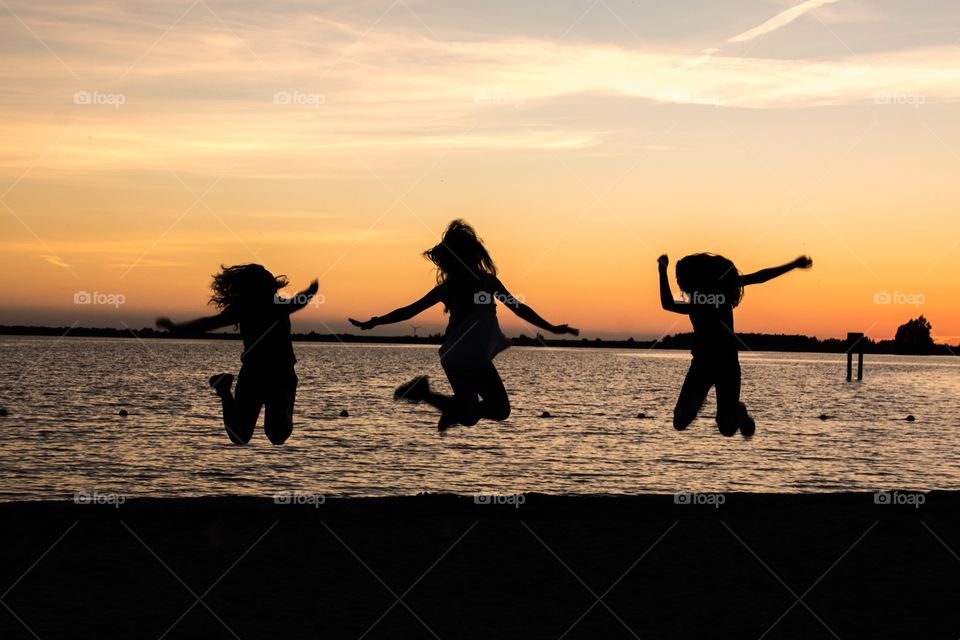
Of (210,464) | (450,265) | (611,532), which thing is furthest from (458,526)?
(210,464)

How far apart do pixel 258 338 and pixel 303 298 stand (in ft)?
3.41

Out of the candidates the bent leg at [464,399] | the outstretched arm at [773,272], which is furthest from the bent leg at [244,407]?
the outstretched arm at [773,272]

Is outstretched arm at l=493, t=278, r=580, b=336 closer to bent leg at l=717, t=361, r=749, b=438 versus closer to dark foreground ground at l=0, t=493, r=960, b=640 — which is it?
bent leg at l=717, t=361, r=749, b=438

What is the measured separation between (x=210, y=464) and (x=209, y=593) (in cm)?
3768

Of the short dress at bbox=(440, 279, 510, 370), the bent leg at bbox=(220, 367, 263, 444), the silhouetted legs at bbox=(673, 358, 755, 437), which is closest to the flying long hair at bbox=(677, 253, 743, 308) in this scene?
the silhouetted legs at bbox=(673, 358, 755, 437)

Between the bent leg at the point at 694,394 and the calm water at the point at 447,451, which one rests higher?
the bent leg at the point at 694,394

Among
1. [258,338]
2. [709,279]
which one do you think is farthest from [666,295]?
[258,338]

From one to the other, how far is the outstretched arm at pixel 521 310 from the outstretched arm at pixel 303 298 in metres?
2.11

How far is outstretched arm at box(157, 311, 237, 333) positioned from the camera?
425 inches

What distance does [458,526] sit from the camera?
17.0 metres

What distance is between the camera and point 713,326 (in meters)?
11.1

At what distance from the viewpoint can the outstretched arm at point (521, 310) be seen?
1030 centimetres

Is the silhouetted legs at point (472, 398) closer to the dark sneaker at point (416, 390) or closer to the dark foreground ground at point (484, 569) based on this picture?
the dark sneaker at point (416, 390)

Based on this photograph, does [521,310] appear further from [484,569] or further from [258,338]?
[484,569]
